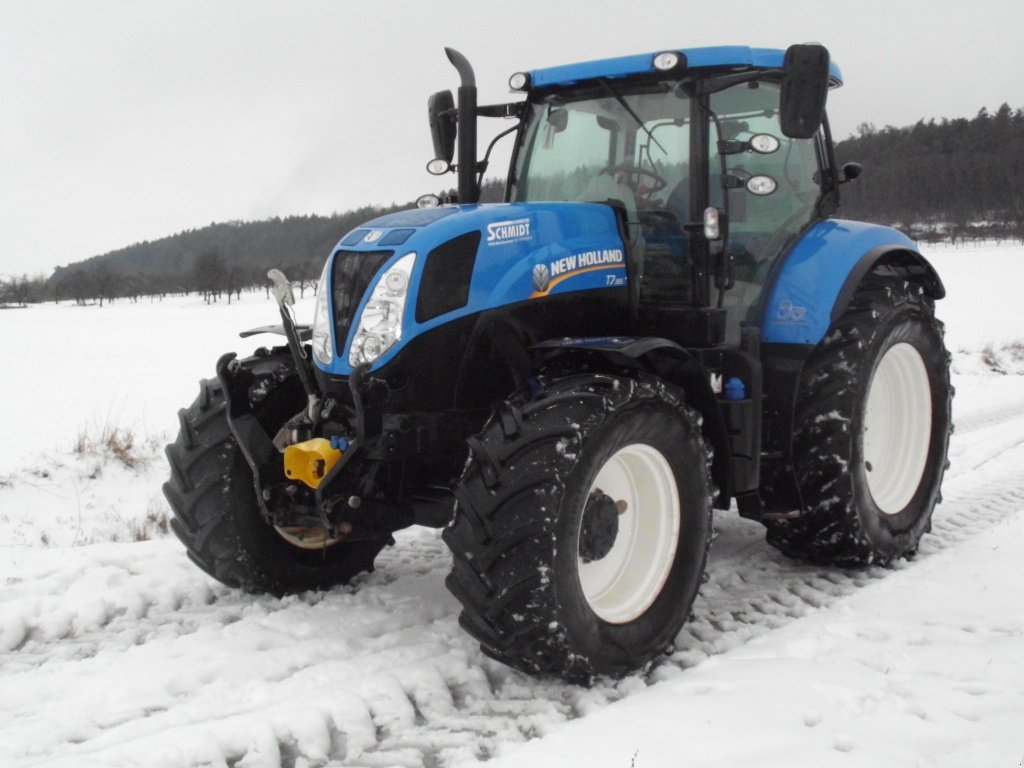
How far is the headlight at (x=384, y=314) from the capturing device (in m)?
3.22

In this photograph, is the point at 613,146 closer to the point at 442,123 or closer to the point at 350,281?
the point at 442,123

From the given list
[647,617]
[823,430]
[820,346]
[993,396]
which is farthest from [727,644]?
[993,396]

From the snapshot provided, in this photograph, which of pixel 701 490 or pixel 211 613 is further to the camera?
pixel 211 613

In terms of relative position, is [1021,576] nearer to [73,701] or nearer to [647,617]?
[647,617]

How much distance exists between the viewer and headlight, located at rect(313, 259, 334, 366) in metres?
3.41

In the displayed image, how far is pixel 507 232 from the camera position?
11.2 feet

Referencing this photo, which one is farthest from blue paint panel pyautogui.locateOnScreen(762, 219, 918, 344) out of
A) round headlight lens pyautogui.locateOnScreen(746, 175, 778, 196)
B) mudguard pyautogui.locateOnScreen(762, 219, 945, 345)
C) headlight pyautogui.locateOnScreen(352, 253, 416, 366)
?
headlight pyautogui.locateOnScreen(352, 253, 416, 366)

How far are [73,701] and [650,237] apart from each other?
2755 millimetres

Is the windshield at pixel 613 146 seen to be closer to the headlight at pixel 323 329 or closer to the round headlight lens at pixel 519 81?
the round headlight lens at pixel 519 81

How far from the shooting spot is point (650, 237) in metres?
4.00

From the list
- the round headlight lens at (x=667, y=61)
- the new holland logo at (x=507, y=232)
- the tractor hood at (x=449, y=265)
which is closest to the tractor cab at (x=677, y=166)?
the round headlight lens at (x=667, y=61)

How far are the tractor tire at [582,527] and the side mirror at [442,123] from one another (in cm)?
161

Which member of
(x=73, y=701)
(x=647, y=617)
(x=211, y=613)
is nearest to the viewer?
(x=73, y=701)

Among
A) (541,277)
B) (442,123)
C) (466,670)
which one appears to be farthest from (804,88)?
(466,670)
